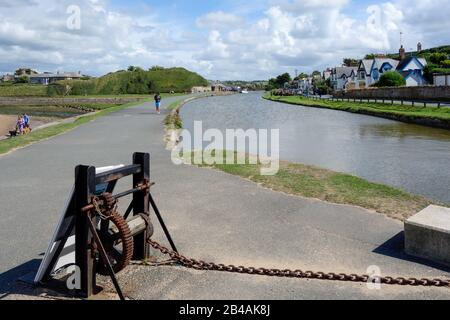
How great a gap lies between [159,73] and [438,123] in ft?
412

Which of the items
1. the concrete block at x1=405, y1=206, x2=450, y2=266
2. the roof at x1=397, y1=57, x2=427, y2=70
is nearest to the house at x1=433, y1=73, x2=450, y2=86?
the roof at x1=397, y1=57, x2=427, y2=70

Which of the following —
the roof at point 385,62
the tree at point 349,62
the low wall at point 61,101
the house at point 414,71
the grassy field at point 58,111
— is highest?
the tree at point 349,62

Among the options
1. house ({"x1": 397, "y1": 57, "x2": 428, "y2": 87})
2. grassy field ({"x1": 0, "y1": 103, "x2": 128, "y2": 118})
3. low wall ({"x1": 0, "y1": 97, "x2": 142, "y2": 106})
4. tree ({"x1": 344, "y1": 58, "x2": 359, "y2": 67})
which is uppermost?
tree ({"x1": 344, "y1": 58, "x2": 359, "y2": 67})

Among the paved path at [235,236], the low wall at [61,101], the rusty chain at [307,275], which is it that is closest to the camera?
the rusty chain at [307,275]

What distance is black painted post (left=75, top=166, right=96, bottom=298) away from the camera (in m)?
4.15

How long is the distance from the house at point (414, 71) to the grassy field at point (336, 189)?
63282mm

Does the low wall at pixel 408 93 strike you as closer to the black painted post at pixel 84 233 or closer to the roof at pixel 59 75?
the black painted post at pixel 84 233

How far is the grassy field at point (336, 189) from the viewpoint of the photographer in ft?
23.9

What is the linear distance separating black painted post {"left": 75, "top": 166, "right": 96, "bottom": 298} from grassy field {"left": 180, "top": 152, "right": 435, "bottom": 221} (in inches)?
180

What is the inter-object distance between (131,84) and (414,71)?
8562cm

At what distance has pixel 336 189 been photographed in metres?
8.46

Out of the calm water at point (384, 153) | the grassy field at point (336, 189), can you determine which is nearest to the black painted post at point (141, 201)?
the grassy field at point (336, 189)

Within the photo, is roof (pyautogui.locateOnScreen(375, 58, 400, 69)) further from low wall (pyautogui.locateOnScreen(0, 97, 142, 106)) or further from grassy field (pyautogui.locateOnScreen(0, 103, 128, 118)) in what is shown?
grassy field (pyautogui.locateOnScreen(0, 103, 128, 118))

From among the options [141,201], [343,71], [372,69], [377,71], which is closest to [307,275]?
[141,201]
